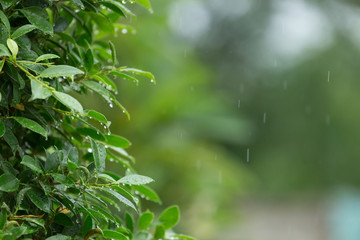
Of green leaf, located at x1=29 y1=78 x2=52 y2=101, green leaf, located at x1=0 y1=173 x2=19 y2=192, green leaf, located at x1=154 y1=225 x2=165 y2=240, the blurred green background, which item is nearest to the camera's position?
green leaf, located at x1=29 y1=78 x2=52 y2=101

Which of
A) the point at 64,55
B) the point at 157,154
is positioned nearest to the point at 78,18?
Result: the point at 64,55

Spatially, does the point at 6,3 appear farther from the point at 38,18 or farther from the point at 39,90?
the point at 39,90

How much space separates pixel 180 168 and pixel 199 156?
47cm

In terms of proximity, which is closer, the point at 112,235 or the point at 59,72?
the point at 59,72

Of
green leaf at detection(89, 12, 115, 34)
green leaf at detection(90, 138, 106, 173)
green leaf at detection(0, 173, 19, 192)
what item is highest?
green leaf at detection(89, 12, 115, 34)

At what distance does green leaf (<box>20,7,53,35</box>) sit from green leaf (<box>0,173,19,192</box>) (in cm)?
25

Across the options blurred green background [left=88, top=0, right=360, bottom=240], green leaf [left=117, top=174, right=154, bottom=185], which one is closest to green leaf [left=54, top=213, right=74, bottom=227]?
green leaf [left=117, top=174, right=154, bottom=185]

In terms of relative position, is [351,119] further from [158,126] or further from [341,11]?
[158,126]

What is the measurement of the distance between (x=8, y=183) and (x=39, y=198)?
0.18 feet

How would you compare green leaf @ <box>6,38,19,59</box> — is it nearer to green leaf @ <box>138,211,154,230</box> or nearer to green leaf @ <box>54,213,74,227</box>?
Answer: green leaf @ <box>54,213,74,227</box>

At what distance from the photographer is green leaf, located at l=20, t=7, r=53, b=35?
100 cm

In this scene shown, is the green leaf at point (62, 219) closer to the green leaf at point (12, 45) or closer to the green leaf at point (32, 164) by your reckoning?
the green leaf at point (32, 164)

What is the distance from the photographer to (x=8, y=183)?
958mm

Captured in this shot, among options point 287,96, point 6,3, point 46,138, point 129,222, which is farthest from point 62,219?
point 287,96
